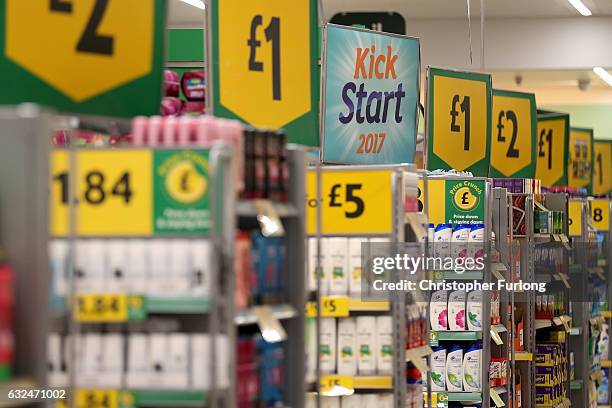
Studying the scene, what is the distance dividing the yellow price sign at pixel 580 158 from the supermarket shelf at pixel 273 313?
11.3m

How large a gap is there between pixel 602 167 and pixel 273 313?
47.0ft

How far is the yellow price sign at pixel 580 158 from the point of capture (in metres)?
15.3

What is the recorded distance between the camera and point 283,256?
455 centimetres

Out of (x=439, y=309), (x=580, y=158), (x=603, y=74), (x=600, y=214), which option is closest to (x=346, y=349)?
(x=439, y=309)

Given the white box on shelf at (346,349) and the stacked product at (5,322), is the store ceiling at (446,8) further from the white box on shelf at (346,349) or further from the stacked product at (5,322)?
the stacked product at (5,322)

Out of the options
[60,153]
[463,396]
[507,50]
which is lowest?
[463,396]

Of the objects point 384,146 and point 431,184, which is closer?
point 384,146

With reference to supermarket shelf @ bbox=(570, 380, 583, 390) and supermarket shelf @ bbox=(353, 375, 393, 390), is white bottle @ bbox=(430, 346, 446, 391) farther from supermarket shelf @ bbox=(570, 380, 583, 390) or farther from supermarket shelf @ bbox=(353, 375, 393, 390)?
supermarket shelf @ bbox=(570, 380, 583, 390)

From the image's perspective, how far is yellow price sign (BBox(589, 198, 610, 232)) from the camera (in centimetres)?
1326

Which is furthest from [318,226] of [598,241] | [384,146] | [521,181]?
[598,241]

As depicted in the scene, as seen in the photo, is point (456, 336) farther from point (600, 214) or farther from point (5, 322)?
point (600, 214)

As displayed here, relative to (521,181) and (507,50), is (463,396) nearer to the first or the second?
(521,181)

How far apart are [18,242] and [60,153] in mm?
850

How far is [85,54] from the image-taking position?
4102 millimetres
